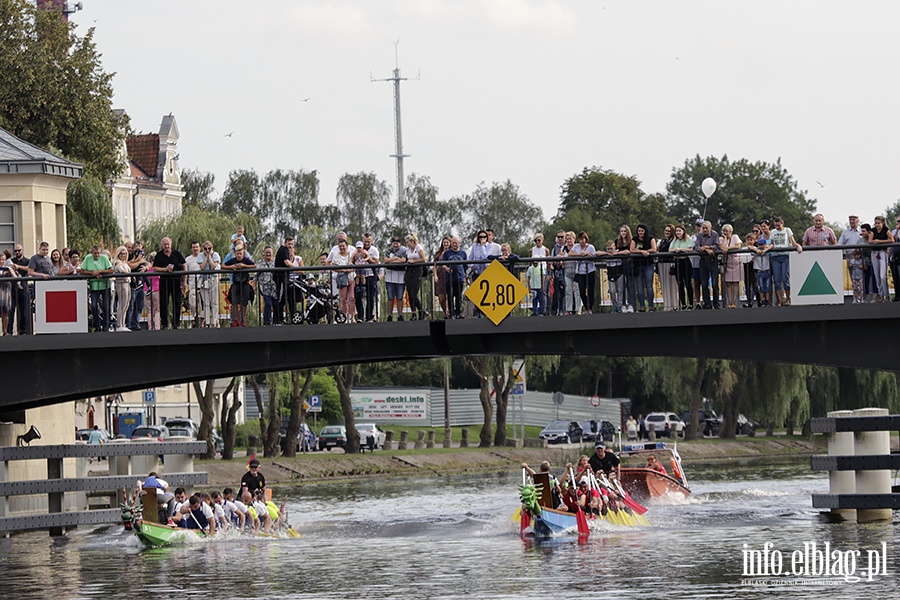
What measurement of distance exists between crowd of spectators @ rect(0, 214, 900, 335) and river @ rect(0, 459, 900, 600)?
4666 mm

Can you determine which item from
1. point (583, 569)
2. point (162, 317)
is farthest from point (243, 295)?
point (583, 569)

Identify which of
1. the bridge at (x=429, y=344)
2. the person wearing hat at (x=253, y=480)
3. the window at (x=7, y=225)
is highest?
the window at (x=7, y=225)

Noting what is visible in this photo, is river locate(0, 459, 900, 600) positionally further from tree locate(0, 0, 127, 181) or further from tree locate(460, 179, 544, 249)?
tree locate(460, 179, 544, 249)

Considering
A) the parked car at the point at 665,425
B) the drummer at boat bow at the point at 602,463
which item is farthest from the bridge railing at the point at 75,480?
the parked car at the point at 665,425

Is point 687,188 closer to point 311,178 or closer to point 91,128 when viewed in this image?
Answer: point 311,178

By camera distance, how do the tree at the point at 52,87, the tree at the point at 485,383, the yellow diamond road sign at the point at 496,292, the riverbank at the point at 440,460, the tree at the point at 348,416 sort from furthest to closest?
1. the tree at the point at 485,383
2. the tree at the point at 348,416
3. the riverbank at the point at 440,460
4. the tree at the point at 52,87
5. the yellow diamond road sign at the point at 496,292

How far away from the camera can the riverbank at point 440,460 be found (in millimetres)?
64312

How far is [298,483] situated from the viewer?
210 feet

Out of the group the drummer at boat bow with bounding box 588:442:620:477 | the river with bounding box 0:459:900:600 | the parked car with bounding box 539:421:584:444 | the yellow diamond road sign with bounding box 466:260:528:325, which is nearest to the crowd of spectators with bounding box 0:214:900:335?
the yellow diamond road sign with bounding box 466:260:528:325

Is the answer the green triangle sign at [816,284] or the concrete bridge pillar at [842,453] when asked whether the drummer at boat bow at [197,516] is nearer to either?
the concrete bridge pillar at [842,453]

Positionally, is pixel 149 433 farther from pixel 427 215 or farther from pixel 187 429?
pixel 427 215

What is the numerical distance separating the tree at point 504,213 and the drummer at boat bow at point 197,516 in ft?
243

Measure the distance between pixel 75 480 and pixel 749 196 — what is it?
81533 millimetres

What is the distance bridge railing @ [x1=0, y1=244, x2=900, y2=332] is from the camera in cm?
3167
